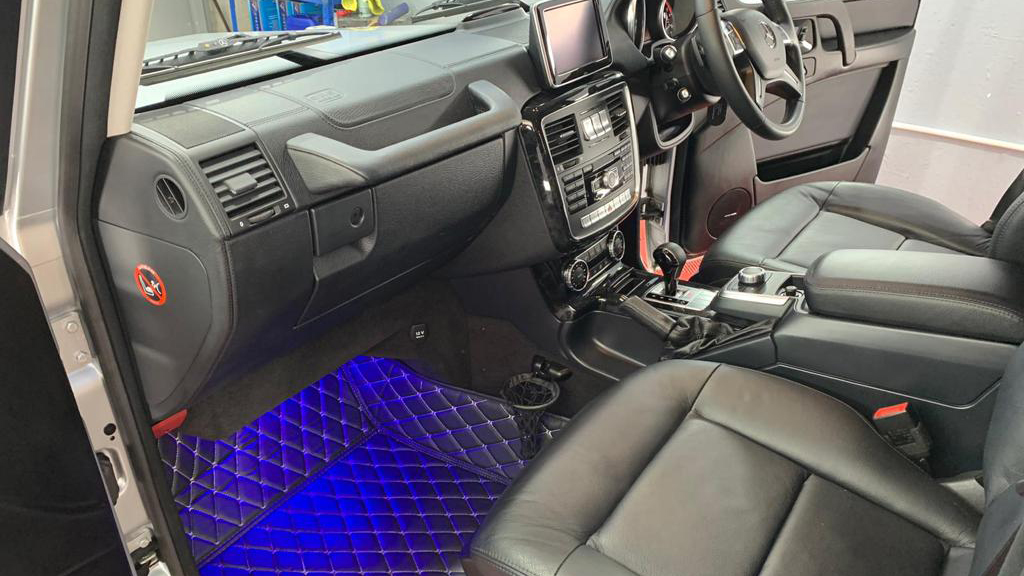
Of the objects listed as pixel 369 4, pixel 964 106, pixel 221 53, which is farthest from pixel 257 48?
pixel 964 106

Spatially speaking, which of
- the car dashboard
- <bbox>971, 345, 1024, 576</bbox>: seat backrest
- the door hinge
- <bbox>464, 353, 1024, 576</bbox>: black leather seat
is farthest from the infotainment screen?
the door hinge

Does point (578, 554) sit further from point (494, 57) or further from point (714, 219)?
point (714, 219)

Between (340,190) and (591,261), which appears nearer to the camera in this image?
(340,190)

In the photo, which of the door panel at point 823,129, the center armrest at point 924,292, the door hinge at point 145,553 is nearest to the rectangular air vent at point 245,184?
the door hinge at point 145,553

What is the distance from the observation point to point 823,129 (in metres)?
2.48

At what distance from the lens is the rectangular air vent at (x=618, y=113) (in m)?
1.59

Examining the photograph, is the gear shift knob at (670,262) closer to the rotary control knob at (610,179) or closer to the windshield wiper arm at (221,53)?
the rotary control knob at (610,179)

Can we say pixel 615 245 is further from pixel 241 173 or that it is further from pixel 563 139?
pixel 241 173

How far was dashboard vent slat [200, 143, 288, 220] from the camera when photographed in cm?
99

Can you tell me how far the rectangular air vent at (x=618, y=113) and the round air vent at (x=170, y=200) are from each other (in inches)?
34.7

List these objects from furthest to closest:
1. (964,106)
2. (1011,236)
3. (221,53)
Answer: (964,106), (221,53), (1011,236)

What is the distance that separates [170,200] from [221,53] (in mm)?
478

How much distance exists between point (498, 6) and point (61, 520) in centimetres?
130

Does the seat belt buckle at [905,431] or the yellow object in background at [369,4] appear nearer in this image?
the seat belt buckle at [905,431]
